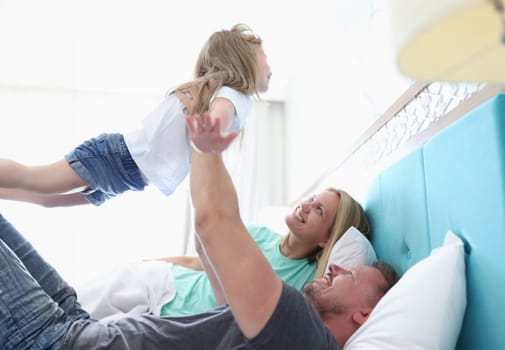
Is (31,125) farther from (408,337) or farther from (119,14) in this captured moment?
(408,337)

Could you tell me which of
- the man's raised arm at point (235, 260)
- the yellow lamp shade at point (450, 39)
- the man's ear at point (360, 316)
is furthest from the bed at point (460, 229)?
the yellow lamp shade at point (450, 39)

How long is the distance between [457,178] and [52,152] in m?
3.52

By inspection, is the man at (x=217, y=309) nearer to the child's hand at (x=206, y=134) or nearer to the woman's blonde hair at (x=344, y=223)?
the child's hand at (x=206, y=134)

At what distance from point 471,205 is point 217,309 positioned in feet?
2.03

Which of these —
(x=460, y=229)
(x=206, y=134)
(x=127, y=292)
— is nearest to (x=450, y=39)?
(x=206, y=134)

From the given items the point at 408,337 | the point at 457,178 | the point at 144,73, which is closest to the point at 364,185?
the point at 457,178

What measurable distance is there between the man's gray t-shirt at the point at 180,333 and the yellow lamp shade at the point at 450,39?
0.47 metres

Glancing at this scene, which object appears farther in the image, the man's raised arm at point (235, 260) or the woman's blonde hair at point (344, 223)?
the woman's blonde hair at point (344, 223)

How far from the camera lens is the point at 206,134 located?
788 millimetres

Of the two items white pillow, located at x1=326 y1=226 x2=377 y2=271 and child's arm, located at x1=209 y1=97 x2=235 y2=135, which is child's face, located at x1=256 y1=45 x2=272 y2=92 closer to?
child's arm, located at x1=209 y1=97 x2=235 y2=135

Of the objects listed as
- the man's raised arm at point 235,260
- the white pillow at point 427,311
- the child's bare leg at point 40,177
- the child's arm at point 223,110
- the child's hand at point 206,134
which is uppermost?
the child's arm at point 223,110

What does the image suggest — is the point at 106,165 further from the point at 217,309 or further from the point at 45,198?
the point at 217,309

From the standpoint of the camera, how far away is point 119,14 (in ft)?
9.55

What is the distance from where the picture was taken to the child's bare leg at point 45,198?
1470 mm
